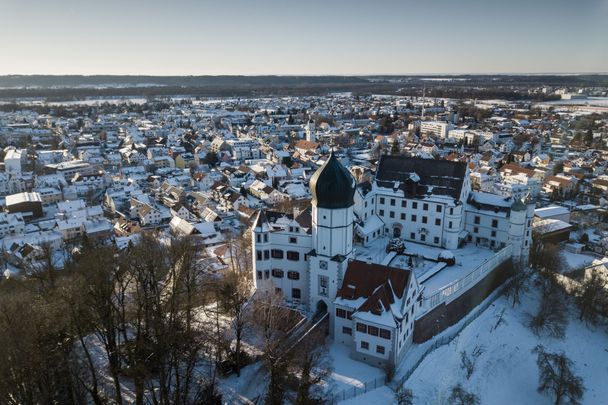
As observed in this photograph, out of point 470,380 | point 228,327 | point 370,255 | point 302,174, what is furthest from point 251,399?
point 302,174

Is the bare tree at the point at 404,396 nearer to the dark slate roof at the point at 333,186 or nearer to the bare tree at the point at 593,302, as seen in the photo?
the dark slate roof at the point at 333,186

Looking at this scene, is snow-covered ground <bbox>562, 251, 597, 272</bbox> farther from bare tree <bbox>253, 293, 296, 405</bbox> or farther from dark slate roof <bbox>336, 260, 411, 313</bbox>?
bare tree <bbox>253, 293, 296, 405</bbox>

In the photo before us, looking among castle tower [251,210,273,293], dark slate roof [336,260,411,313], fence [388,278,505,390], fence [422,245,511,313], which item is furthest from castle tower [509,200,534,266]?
castle tower [251,210,273,293]

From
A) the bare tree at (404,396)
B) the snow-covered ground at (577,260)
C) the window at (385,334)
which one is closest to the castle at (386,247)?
the window at (385,334)

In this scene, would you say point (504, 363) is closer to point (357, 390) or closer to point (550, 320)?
point (550, 320)

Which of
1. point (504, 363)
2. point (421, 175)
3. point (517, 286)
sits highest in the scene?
point (421, 175)

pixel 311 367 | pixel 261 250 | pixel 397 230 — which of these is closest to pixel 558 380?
pixel 311 367

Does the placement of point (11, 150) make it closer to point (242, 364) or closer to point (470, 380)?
point (242, 364)
